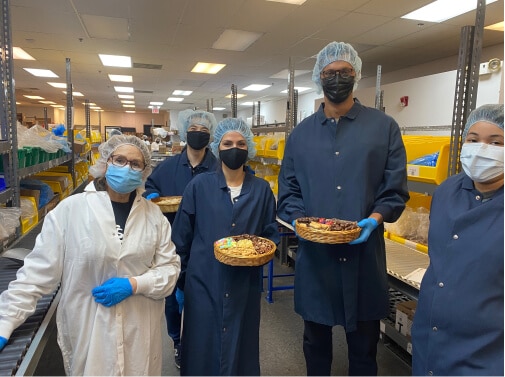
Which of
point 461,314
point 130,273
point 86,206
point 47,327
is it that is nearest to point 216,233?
point 130,273

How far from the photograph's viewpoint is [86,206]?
1468 mm

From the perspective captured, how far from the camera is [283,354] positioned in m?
2.76

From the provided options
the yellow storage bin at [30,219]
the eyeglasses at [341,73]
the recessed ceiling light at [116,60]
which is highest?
the recessed ceiling light at [116,60]

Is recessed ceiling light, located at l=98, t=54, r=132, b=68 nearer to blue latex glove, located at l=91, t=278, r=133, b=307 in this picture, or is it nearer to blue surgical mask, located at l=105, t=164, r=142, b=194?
blue surgical mask, located at l=105, t=164, r=142, b=194

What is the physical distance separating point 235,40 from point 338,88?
535 cm

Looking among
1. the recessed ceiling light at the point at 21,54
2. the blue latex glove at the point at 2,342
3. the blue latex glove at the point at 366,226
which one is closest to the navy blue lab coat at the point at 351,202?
the blue latex glove at the point at 366,226

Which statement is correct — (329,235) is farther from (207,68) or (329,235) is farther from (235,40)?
(207,68)

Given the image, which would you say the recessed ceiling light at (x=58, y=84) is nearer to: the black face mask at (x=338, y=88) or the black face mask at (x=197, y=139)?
the black face mask at (x=197, y=139)

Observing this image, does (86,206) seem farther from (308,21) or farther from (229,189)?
(308,21)

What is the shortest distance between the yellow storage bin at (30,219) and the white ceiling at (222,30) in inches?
128

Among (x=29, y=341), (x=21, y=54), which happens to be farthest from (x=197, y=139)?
(x=21, y=54)

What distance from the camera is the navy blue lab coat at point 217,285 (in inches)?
71.4

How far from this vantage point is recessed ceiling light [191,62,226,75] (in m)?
8.54

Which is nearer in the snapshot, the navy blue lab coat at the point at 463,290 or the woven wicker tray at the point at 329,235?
the navy blue lab coat at the point at 463,290
